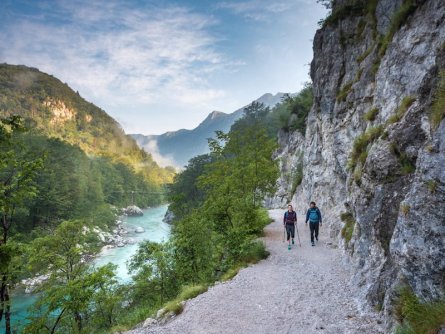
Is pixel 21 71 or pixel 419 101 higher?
pixel 21 71

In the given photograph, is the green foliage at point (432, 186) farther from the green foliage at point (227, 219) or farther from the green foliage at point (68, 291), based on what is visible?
the green foliage at point (68, 291)

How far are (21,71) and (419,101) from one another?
24967cm

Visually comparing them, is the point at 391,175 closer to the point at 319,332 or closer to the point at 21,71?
the point at 319,332

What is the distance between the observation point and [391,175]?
7.30m

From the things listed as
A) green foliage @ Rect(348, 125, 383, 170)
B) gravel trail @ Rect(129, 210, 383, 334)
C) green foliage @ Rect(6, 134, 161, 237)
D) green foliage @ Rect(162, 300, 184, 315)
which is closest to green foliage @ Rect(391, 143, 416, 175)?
green foliage @ Rect(348, 125, 383, 170)

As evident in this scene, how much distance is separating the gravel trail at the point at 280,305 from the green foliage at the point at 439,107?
4.47m

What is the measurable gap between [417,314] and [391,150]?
4.03 metres

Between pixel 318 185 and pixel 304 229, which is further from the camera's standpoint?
pixel 318 185

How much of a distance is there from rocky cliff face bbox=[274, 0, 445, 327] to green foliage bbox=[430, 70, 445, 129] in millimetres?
37

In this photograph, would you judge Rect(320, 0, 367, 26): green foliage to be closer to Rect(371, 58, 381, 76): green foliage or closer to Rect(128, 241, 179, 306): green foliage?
Rect(371, 58, 381, 76): green foliage

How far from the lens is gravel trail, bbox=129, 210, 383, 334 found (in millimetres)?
7156

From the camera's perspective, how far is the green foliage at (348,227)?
12.7 m

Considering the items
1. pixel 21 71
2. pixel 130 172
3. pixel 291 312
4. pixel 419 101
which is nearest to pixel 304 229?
pixel 291 312

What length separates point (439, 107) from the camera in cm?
546
